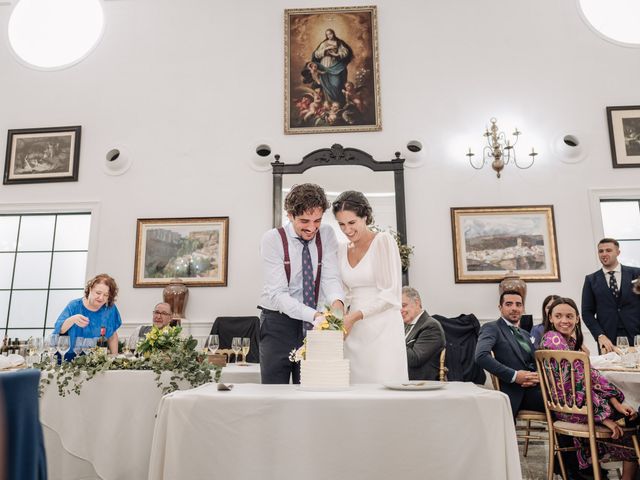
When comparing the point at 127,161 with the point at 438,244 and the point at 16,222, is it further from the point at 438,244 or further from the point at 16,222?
the point at 438,244

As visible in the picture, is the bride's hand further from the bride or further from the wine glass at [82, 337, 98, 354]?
the wine glass at [82, 337, 98, 354]

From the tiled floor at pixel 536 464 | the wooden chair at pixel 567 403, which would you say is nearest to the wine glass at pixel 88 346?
the wooden chair at pixel 567 403

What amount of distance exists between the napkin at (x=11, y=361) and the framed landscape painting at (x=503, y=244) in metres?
4.56

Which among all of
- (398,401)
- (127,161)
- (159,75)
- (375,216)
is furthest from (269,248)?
(159,75)

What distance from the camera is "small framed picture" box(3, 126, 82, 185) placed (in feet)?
21.8

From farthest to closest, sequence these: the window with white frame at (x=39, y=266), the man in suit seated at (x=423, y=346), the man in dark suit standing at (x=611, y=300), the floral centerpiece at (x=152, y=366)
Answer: the window with white frame at (x=39, y=266) → the man in dark suit standing at (x=611, y=300) → the man in suit seated at (x=423, y=346) → the floral centerpiece at (x=152, y=366)

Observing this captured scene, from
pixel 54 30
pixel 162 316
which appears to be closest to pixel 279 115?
pixel 162 316

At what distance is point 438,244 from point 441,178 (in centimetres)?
83

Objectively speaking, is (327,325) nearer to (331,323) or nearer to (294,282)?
(331,323)

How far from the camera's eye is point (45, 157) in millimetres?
6688

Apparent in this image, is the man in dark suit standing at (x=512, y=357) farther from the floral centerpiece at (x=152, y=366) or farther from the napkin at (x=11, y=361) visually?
the napkin at (x=11, y=361)

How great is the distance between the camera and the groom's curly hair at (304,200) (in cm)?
250

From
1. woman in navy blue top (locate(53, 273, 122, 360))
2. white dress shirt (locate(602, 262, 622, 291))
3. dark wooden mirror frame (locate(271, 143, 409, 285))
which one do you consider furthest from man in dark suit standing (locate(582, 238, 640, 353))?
woman in navy blue top (locate(53, 273, 122, 360))

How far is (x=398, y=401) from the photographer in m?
1.75
